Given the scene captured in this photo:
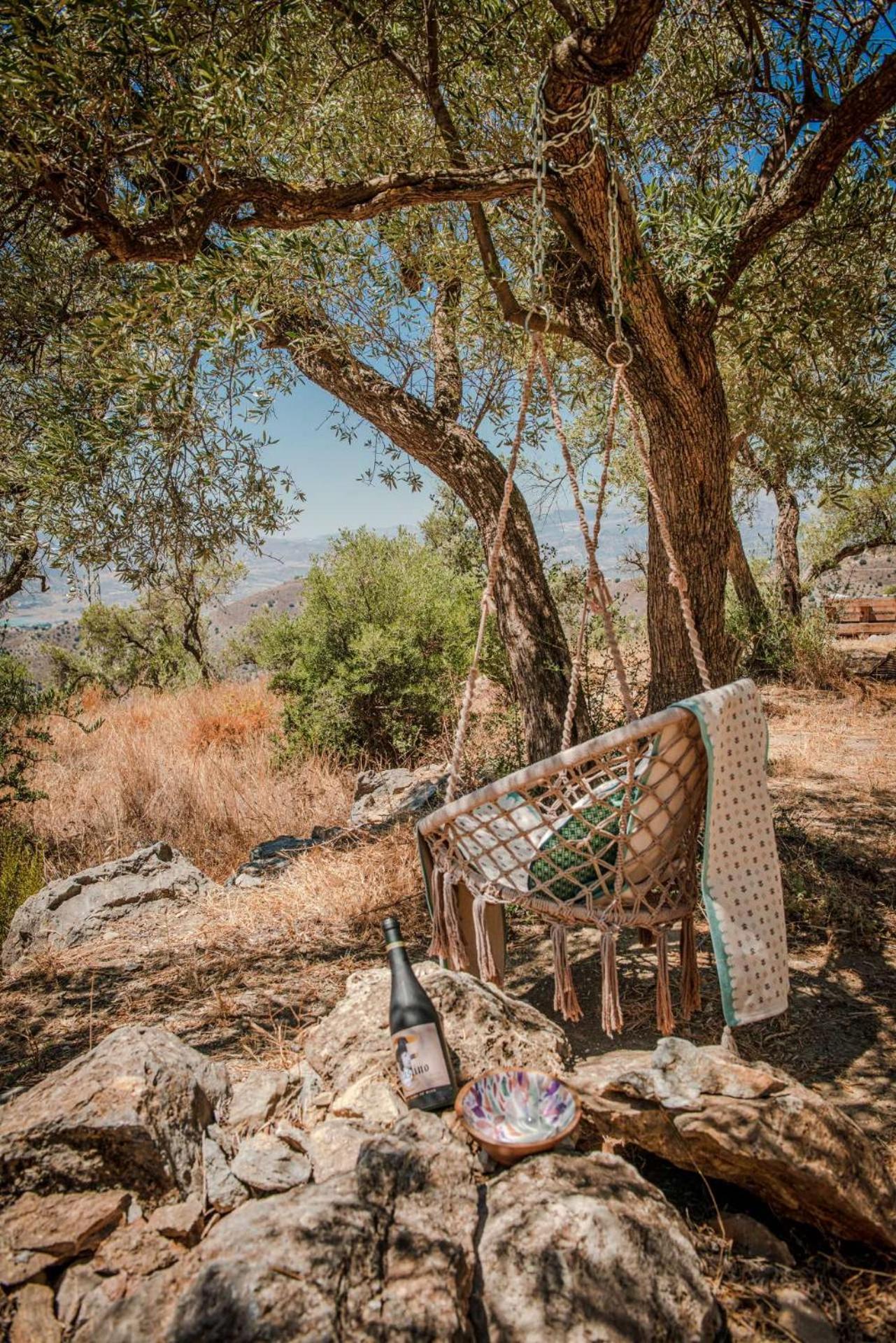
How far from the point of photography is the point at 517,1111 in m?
2.08

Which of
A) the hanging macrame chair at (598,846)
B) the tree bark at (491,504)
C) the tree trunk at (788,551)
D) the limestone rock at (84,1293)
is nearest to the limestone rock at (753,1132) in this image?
the hanging macrame chair at (598,846)

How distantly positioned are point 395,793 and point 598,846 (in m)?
3.41

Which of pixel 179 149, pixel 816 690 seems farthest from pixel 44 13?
pixel 816 690

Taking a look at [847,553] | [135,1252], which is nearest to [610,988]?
[135,1252]

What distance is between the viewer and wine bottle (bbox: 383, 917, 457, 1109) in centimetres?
220

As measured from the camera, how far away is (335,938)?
155 inches

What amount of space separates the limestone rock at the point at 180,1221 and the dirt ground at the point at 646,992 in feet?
2.79

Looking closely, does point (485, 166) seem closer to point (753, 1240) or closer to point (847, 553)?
point (753, 1240)

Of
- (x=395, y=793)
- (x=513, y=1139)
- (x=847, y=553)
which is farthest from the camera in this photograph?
(x=847, y=553)

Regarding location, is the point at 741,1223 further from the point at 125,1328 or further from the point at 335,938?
the point at 335,938

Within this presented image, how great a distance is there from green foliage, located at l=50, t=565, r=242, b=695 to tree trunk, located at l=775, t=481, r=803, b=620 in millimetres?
8243

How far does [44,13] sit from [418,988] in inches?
132

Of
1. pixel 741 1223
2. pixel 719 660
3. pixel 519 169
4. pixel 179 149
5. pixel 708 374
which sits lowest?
pixel 741 1223

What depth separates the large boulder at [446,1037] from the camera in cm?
232
